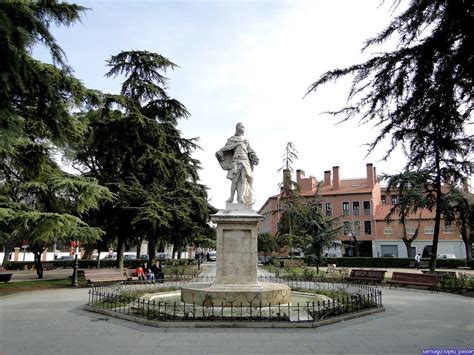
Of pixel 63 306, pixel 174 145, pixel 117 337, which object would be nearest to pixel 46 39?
pixel 117 337

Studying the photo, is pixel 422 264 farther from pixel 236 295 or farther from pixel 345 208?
pixel 236 295

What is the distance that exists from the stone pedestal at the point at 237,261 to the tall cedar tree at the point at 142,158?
10.9m

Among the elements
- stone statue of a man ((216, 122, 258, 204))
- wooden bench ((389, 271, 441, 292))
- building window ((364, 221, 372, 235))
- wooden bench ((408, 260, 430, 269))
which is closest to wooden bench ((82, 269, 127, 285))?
stone statue of a man ((216, 122, 258, 204))

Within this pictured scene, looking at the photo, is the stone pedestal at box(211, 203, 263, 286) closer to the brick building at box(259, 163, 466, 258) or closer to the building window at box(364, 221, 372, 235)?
the brick building at box(259, 163, 466, 258)

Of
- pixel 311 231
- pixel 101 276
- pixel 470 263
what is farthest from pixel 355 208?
pixel 101 276

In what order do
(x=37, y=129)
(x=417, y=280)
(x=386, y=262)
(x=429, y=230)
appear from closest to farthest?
(x=37, y=129), (x=417, y=280), (x=386, y=262), (x=429, y=230)

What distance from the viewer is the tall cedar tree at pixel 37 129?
7.08 metres

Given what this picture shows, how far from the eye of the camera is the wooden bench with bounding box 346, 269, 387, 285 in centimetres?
1970

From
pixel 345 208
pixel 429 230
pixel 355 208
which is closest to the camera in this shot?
pixel 429 230

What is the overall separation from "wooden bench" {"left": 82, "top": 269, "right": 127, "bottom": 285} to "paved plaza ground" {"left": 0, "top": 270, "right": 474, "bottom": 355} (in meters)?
7.92

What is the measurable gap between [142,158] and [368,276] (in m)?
14.2

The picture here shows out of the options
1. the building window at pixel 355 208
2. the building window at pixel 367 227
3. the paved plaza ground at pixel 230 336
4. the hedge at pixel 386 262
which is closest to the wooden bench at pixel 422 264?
the hedge at pixel 386 262

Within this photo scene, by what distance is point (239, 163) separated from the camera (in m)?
12.5

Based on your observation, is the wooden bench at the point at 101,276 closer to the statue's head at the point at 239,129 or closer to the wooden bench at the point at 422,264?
the statue's head at the point at 239,129
